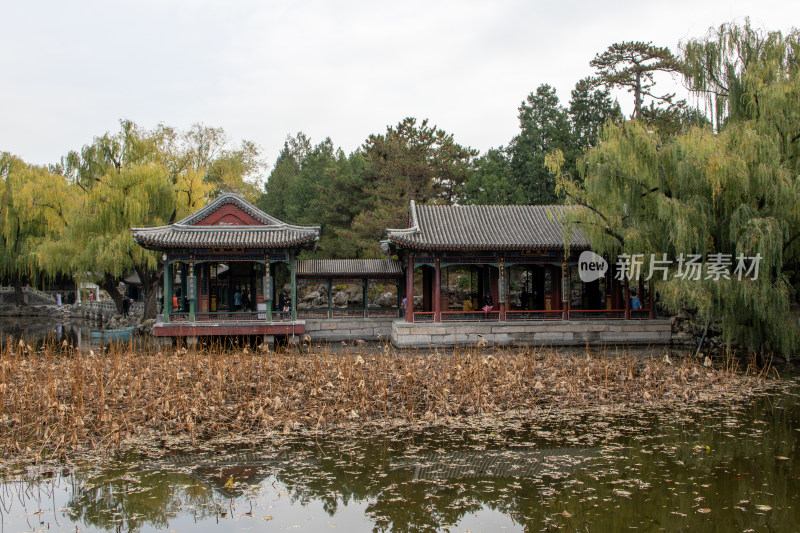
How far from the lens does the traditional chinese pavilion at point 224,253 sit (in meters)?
17.9

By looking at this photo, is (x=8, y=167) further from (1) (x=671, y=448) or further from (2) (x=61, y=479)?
(1) (x=671, y=448)

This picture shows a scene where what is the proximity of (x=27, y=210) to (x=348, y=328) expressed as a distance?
16234 mm

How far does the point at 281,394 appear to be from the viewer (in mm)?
9391

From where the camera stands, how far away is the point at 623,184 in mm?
13969

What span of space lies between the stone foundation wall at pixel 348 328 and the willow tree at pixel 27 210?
13074 mm

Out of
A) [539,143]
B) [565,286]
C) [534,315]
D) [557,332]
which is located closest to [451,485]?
[557,332]

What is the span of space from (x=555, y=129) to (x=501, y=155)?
3.40 meters

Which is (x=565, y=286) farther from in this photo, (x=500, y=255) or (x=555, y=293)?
(x=500, y=255)

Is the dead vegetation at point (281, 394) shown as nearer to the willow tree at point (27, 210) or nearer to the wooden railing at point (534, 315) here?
the wooden railing at point (534, 315)

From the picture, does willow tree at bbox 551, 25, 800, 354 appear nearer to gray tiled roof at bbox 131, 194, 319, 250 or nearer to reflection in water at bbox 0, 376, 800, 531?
reflection in water at bbox 0, 376, 800, 531

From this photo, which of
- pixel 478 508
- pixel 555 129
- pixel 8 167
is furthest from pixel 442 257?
pixel 8 167

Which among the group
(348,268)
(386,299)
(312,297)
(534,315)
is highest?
(348,268)

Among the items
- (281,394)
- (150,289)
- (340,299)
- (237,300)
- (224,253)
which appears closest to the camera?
(281,394)

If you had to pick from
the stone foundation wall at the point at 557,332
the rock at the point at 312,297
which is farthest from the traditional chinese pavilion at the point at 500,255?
the rock at the point at 312,297
